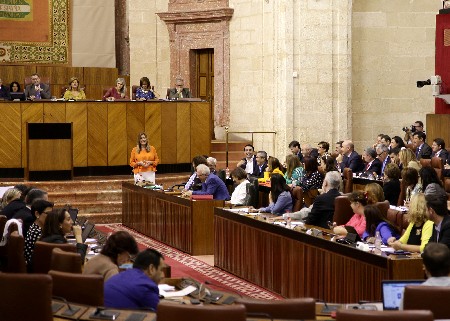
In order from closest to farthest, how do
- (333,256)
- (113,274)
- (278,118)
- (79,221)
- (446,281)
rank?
(446,281)
(113,274)
(333,256)
(79,221)
(278,118)

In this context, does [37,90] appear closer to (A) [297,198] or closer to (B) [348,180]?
(B) [348,180]

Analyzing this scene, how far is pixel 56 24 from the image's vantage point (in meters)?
20.8

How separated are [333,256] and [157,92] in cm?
1296

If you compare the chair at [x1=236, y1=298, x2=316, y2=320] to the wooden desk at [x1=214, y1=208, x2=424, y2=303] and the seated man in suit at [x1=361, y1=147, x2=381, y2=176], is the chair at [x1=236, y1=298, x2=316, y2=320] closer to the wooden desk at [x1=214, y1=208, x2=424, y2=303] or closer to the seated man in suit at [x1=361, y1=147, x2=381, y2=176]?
the wooden desk at [x1=214, y1=208, x2=424, y2=303]

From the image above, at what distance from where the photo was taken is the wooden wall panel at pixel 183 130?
17938mm

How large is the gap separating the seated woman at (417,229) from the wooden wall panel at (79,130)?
375 inches

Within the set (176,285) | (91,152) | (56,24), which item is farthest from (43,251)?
(56,24)

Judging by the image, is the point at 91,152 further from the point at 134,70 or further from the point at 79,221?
the point at 79,221

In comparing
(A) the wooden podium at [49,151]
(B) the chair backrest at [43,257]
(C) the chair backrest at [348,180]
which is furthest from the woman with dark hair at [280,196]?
(A) the wooden podium at [49,151]

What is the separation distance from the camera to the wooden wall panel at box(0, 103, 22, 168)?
16656 mm

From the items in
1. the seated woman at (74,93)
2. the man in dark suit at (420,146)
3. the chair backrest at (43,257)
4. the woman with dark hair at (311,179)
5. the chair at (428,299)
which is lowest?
the chair backrest at (43,257)

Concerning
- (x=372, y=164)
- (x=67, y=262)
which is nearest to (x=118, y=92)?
(x=372, y=164)

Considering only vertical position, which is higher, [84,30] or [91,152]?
[84,30]

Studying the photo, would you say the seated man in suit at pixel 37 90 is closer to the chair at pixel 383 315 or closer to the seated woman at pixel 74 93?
the seated woman at pixel 74 93
